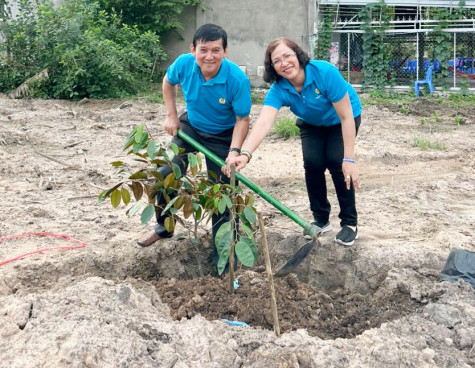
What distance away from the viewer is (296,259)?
12.9ft

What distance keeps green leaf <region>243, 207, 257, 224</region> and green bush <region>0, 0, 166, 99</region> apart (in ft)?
31.8

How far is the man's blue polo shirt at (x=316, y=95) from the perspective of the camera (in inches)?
143

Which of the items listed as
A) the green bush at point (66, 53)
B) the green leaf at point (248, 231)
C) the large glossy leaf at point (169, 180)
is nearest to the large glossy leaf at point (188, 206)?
the large glossy leaf at point (169, 180)

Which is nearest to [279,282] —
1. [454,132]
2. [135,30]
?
[454,132]

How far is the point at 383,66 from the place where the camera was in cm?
1374

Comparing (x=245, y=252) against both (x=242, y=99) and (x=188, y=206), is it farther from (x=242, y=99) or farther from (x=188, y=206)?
(x=242, y=99)

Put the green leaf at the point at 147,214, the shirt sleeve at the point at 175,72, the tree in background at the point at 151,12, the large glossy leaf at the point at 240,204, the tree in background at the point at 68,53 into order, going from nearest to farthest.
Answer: the large glossy leaf at the point at 240,204 < the green leaf at the point at 147,214 < the shirt sleeve at the point at 175,72 < the tree in background at the point at 68,53 < the tree in background at the point at 151,12

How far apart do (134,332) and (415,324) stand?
1476mm

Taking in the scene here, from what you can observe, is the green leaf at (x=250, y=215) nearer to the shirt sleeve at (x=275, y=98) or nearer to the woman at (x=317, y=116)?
the woman at (x=317, y=116)

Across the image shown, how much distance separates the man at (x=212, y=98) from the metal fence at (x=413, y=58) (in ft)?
34.2

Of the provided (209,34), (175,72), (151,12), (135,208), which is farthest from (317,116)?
(151,12)

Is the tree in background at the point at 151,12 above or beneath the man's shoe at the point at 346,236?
above

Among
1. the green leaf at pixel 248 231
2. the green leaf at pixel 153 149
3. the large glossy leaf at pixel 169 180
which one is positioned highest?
the green leaf at pixel 153 149

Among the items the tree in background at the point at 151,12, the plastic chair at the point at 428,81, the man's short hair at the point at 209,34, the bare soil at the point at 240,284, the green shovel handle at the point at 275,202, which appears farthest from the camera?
the tree in background at the point at 151,12
